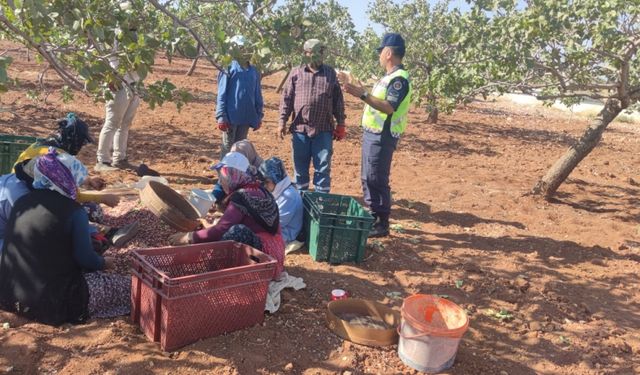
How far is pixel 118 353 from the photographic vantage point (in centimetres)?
304

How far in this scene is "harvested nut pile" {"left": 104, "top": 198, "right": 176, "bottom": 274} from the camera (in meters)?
4.12

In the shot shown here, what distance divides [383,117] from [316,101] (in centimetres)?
76

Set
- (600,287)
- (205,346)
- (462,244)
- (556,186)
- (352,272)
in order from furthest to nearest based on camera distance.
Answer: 1. (556,186)
2. (462,244)
3. (600,287)
4. (352,272)
5. (205,346)

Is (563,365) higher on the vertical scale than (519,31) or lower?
lower

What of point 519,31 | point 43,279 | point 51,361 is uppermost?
point 519,31

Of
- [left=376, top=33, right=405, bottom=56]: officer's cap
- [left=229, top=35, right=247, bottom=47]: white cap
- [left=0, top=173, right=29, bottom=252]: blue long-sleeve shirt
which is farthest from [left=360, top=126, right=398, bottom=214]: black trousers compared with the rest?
[left=0, top=173, right=29, bottom=252]: blue long-sleeve shirt

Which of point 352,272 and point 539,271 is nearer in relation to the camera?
point 352,272

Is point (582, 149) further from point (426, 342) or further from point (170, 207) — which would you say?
point (170, 207)

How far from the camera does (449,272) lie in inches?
190

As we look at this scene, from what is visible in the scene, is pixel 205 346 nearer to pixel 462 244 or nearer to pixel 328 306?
pixel 328 306

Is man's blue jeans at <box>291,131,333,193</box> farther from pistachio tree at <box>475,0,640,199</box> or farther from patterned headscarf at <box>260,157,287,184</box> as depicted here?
pistachio tree at <box>475,0,640,199</box>

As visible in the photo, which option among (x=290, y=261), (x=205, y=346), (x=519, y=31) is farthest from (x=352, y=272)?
(x=519, y=31)

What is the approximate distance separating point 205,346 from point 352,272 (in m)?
1.69

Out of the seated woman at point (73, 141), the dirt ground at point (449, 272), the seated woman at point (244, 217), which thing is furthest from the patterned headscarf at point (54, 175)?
the seated woman at point (73, 141)
